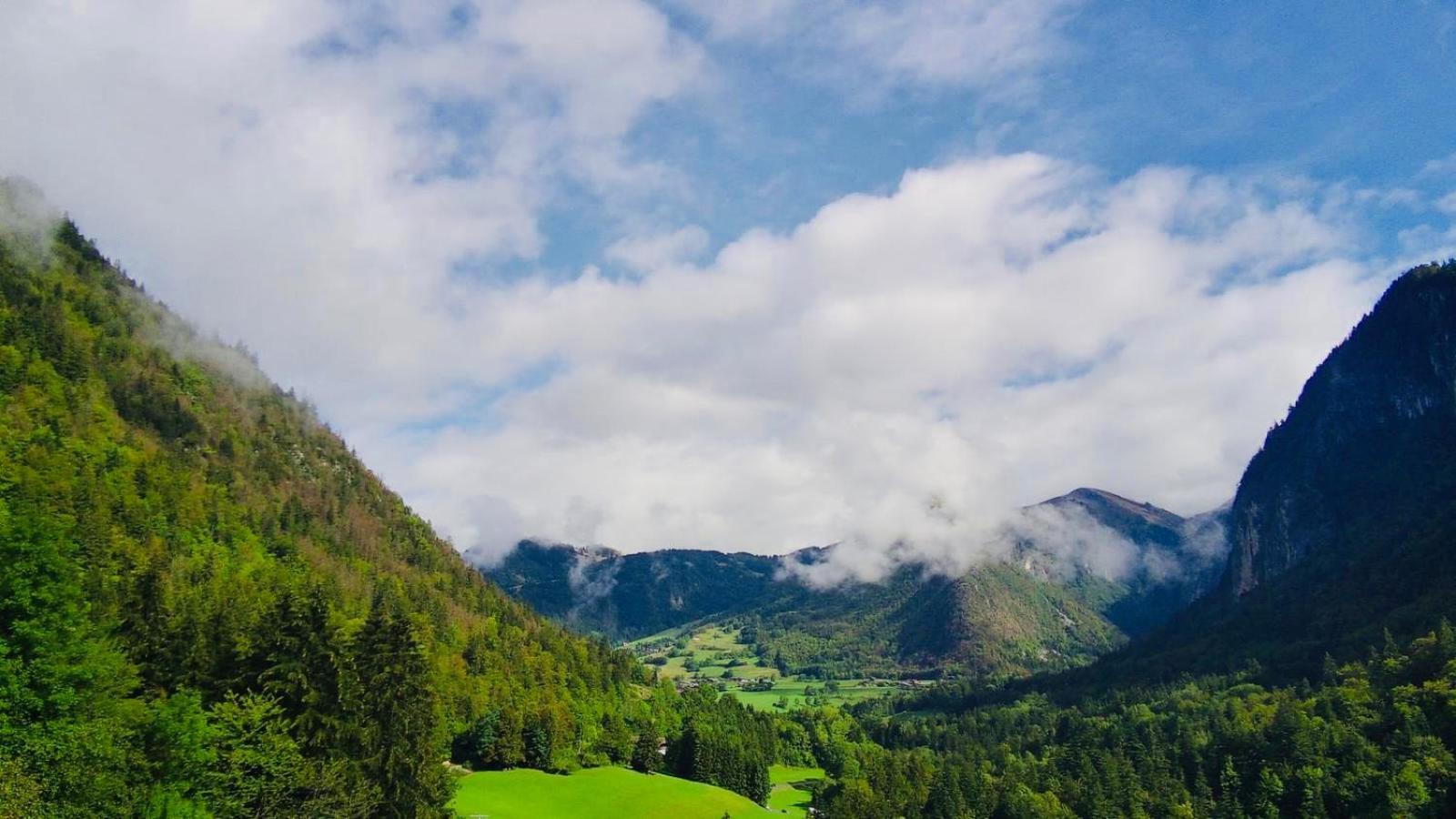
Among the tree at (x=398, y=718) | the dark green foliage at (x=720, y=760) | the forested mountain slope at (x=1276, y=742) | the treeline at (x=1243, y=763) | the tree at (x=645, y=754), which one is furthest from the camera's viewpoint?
the dark green foliage at (x=720, y=760)

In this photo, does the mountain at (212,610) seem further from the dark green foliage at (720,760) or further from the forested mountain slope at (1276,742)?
the forested mountain slope at (1276,742)

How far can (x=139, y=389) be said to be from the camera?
134m

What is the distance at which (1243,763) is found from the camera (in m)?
123

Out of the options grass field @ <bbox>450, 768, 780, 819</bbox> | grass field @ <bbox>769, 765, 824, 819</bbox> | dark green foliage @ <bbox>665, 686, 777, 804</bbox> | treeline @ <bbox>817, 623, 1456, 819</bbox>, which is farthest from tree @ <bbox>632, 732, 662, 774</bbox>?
treeline @ <bbox>817, 623, 1456, 819</bbox>

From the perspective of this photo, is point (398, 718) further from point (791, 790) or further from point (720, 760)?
point (791, 790)

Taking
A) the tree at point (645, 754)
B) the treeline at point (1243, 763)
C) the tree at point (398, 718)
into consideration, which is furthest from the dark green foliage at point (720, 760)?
the tree at point (398, 718)

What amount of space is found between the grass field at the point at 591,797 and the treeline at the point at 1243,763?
29407 mm

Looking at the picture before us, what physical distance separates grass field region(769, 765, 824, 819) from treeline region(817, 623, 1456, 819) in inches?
205

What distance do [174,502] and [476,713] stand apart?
175 ft

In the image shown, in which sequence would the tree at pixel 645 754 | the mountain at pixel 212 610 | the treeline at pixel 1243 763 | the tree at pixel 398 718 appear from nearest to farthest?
1. the mountain at pixel 212 610
2. the tree at pixel 398 718
3. the treeline at pixel 1243 763
4. the tree at pixel 645 754

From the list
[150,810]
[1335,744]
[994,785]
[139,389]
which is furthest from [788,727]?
[150,810]

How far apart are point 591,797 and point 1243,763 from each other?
101585 millimetres

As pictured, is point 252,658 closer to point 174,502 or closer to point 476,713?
point 476,713

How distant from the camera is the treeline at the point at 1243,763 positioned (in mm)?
106438
